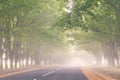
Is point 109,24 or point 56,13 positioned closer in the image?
point 109,24

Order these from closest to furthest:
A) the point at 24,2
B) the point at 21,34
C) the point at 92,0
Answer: the point at 92,0
the point at 24,2
the point at 21,34

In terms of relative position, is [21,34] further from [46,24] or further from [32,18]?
[46,24]

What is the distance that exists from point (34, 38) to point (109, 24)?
21.0 m

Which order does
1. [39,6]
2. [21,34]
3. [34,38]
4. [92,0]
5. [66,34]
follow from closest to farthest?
1. [92,0]
2. [39,6]
3. [21,34]
4. [34,38]
5. [66,34]

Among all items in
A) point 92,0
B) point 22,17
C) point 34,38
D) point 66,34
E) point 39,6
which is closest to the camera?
point 92,0

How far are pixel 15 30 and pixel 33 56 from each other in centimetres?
3179

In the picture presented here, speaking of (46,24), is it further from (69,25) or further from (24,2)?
(69,25)

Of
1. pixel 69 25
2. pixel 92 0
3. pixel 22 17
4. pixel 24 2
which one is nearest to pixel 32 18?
pixel 22 17

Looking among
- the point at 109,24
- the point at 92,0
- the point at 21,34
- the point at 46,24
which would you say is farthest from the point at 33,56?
the point at 92,0

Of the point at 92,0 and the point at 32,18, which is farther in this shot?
the point at 32,18

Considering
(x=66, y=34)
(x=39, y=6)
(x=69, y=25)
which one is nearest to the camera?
(x=69, y=25)

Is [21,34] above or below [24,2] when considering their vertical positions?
below

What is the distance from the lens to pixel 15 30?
5138 cm

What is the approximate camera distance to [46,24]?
6681 cm
